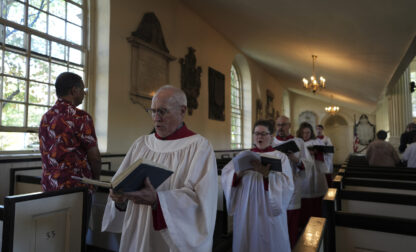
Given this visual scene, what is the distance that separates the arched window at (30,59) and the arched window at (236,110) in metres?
6.67

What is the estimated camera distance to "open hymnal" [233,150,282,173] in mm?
2400

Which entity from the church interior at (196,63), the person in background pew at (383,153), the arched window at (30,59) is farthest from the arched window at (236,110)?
the arched window at (30,59)

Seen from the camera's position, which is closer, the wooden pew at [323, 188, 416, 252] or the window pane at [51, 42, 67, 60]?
the wooden pew at [323, 188, 416, 252]

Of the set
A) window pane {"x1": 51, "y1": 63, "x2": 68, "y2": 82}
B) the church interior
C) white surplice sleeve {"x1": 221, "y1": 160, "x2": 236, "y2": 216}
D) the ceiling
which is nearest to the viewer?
white surplice sleeve {"x1": 221, "y1": 160, "x2": 236, "y2": 216}

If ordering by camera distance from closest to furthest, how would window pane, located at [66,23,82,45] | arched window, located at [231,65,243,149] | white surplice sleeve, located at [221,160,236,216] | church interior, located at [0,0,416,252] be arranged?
white surplice sleeve, located at [221,160,236,216]
church interior, located at [0,0,416,252]
window pane, located at [66,23,82,45]
arched window, located at [231,65,243,149]

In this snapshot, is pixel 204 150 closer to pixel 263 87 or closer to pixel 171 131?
pixel 171 131

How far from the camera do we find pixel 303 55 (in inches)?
338

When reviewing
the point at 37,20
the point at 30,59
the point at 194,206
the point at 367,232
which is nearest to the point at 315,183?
the point at 367,232

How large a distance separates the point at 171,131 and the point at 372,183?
2630mm

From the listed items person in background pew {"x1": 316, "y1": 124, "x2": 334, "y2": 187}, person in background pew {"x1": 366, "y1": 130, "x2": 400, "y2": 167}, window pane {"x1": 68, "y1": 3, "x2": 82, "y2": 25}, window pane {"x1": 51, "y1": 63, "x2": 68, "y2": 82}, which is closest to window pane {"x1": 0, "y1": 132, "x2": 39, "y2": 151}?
window pane {"x1": 51, "y1": 63, "x2": 68, "y2": 82}

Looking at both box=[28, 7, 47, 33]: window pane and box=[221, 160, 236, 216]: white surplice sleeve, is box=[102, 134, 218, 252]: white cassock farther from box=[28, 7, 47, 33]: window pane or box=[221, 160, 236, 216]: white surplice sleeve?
box=[28, 7, 47, 33]: window pane

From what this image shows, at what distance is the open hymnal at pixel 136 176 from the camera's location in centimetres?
129

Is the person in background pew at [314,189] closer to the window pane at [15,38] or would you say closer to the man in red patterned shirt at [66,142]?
the man in red patterned shirt at [66,142]

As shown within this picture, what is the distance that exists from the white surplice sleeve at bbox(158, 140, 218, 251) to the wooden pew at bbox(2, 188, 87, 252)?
82 centimetres
